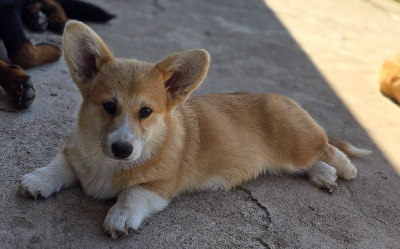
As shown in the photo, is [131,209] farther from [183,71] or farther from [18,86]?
[18,86]

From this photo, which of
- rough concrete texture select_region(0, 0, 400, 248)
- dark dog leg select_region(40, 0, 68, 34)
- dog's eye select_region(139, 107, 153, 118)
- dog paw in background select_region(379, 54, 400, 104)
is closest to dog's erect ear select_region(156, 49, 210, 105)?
dog's eye select_region(139, 107, 153, 118)

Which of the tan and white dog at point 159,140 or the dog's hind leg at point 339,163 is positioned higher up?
the tan and white dog at point 159,140

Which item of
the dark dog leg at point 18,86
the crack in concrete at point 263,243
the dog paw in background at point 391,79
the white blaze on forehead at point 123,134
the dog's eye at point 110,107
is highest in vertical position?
the dog's eye at point 110,107

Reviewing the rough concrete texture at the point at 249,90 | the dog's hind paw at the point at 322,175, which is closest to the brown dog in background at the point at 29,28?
the rough concrete texture at the point at 249,90

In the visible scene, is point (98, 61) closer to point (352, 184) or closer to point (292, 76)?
point (352, 184)

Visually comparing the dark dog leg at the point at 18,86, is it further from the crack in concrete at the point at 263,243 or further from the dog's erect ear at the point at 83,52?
the crack in concrete at the point at 263,243

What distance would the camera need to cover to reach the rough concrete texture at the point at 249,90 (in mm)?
2277

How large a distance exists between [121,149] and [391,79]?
137 inches

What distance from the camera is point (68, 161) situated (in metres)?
2.53

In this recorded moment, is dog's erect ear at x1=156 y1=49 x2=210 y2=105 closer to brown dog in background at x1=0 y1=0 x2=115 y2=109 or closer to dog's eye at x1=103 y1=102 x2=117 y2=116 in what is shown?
dog's eye at x1=103 y1=102 x2=117 y2=116

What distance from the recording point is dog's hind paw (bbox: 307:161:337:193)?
2893 millimetres

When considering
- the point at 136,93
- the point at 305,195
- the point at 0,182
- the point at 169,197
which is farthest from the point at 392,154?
the point at 0,182

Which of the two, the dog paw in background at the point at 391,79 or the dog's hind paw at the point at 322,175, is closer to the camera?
the dog's hind paw at the point at 322,175

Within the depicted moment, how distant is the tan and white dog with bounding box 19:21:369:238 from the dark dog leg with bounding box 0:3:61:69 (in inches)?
52.3
